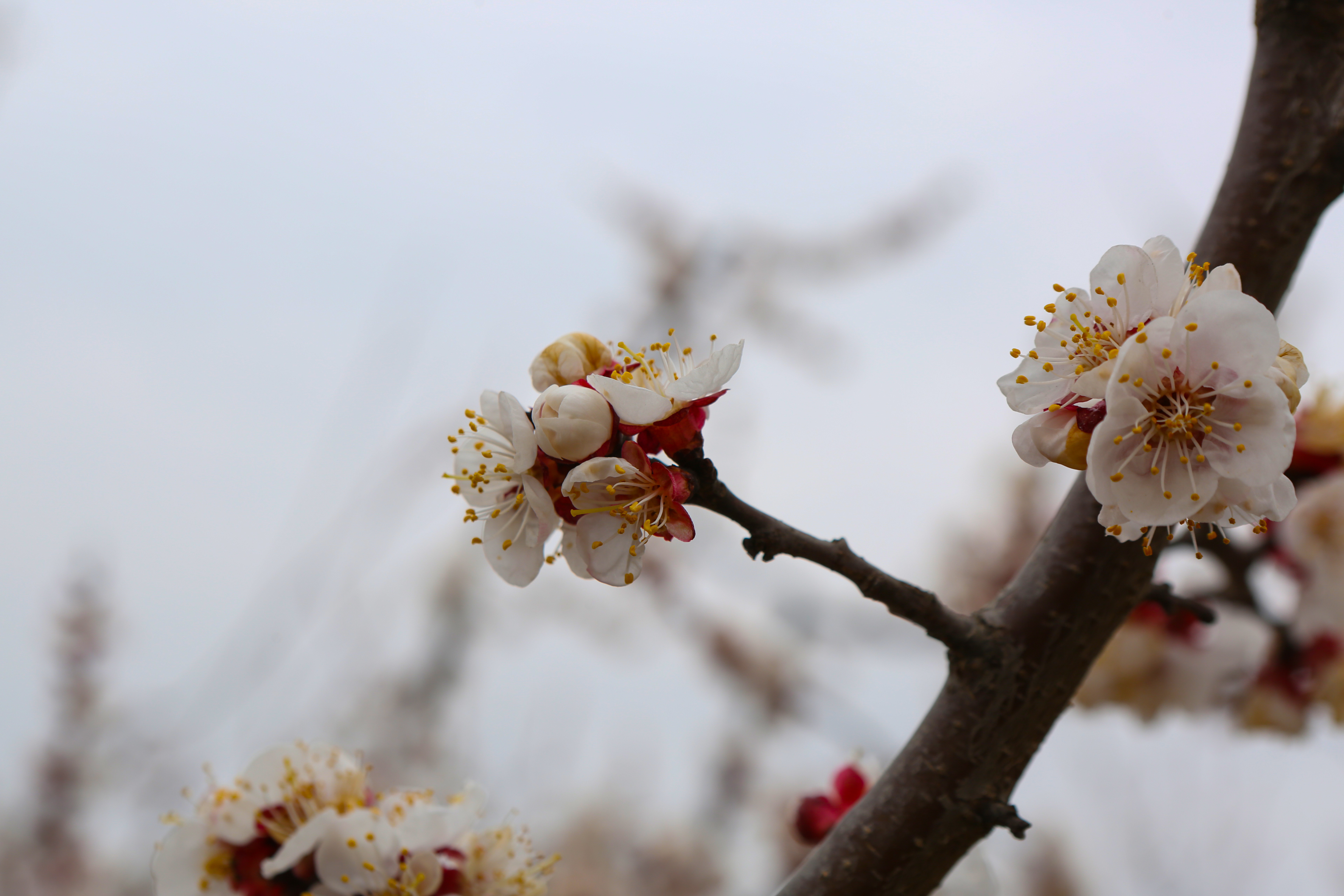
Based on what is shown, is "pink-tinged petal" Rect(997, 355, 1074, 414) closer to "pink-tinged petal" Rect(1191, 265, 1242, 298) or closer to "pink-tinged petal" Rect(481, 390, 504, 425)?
"pink-tinged petal" Rect(1191, 265, 1242, 298)

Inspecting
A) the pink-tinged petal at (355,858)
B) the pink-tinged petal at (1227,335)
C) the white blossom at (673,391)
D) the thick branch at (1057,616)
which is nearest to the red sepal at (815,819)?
the thick branch at (1057,616)

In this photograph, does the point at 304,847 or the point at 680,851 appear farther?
the point at 680,851

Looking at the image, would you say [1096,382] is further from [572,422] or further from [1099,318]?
[572,422]

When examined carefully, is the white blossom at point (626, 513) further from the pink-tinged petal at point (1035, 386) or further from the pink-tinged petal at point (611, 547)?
the pink-tinged petal at point (1035, 386)

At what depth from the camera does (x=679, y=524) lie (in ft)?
2.67

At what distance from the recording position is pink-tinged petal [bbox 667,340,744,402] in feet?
2.52

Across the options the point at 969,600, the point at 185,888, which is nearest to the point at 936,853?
the point at 185,888

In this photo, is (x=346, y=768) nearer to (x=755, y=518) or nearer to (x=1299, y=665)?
(x=755, y=518)

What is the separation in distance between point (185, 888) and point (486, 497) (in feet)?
2.31

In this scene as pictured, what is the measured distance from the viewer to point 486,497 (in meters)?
0.90

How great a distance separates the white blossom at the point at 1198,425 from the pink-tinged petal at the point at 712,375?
0.27m

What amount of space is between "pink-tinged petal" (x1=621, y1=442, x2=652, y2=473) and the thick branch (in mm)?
386

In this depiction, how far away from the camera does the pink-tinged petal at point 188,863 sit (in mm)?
1169

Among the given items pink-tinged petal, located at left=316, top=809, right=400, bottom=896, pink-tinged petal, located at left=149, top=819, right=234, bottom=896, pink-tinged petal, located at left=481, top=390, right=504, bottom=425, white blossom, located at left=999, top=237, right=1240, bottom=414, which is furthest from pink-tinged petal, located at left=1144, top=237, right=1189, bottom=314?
pink-tinged petal, located at left=149, top=819, right=234, bottom=896
